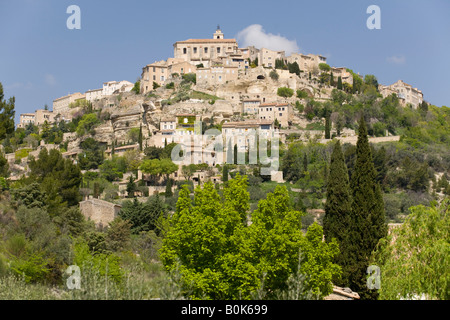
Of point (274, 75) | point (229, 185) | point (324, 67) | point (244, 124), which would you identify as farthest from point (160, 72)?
point (229, 185)

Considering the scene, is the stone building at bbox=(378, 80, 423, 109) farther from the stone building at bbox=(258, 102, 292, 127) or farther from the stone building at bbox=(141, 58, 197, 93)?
the stone building at bbox=(141, 58, 197, 93)

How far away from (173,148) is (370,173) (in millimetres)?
46778

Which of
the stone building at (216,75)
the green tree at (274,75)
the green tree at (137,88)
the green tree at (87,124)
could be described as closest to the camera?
the green tree at (87,124)

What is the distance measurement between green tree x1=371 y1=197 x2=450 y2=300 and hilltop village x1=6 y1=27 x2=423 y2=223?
46.8 meters

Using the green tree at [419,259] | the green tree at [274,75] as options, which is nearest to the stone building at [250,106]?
the green tree at [274,75]

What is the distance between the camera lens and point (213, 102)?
83812 millimetres

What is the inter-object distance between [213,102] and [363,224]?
203 feet

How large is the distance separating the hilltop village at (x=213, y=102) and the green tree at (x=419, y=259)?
4676 cm

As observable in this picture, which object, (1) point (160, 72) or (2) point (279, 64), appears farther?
(1) point (160, 72)

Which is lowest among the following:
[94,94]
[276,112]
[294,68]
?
[276,112]

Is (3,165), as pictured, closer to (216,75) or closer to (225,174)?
(225,174)

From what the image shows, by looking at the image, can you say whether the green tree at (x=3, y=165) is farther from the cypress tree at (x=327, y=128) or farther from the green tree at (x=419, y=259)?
the cypress tree at (x=327, y=128)

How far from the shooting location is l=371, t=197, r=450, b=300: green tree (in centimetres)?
1479

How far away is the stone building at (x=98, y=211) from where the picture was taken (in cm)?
4250
